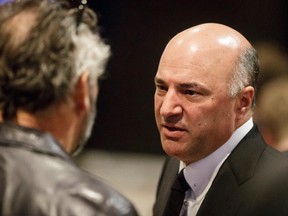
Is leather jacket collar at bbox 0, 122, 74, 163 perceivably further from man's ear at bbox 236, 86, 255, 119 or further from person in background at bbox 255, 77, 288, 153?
person in background at bbox 255, 77, 288, 153

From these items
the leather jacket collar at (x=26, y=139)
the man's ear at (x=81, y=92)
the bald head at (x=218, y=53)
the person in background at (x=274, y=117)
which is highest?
the man's ear at (x=81, y=92)

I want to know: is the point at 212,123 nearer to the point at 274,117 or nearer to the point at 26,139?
the point at 26,139

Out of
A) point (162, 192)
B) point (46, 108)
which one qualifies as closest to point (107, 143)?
point (162, 192)

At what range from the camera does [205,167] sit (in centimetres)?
245

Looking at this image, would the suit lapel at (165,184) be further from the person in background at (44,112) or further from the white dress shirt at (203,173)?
the person in background at (44,112)

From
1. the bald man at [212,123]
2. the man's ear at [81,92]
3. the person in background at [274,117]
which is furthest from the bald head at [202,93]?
the person in background at [274,117]

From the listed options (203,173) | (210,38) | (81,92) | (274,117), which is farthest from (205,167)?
(274,117)

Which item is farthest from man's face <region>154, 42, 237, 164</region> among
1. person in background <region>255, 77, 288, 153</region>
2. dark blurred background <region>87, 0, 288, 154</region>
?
dark blurred background <region>87, 0, 288, 154</region>

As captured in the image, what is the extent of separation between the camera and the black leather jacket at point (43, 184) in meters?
1.52

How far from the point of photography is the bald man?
7.84 ft

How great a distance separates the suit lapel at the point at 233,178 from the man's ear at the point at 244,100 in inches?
3.4

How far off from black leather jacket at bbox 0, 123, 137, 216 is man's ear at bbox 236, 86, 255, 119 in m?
1.02

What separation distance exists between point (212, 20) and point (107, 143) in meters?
1.59

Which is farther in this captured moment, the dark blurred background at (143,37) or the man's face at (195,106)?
the dark blurred background at (143,37)
